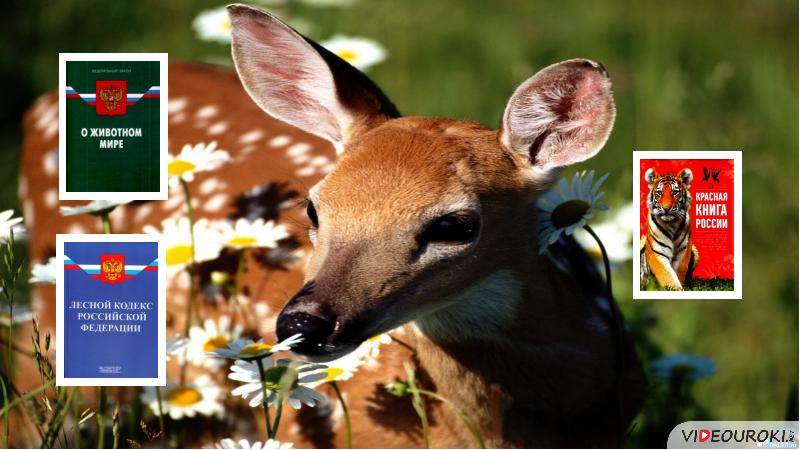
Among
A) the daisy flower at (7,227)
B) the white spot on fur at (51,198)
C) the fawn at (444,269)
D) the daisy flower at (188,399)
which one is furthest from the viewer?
the white spot on fur at (51,198)

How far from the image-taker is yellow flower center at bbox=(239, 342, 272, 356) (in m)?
2.54

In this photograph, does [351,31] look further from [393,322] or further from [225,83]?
[393,322]

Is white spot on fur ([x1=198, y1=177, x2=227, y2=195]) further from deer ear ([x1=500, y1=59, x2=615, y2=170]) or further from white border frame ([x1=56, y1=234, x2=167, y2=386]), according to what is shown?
deer ear ([x1=500, y1=59, x2=615, y2=170])

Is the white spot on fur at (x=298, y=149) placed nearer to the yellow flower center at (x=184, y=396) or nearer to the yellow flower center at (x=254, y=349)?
the yellow flower center at (x=184, y=396)

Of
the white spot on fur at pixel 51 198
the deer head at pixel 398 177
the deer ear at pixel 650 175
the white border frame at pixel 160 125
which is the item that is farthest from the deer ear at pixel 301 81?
the white spot on fur at pixel 51 198

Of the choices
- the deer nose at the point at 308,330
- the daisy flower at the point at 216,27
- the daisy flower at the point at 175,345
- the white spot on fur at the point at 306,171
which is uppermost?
the daisy flower at the point at 216,27

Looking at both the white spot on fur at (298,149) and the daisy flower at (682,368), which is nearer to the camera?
the daisy flower at (682,368)

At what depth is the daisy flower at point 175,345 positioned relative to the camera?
293 cm

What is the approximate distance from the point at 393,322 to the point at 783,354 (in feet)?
5.09

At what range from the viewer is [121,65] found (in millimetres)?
2945

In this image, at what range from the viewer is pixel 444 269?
250 centimetres

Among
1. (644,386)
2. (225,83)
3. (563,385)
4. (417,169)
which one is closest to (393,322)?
(417,169)

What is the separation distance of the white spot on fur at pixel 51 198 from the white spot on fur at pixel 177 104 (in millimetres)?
366

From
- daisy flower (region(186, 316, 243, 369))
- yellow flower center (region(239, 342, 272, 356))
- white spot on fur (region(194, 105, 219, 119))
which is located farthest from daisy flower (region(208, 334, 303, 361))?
white spot on fur (region(194, 105, 219, 119))
